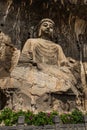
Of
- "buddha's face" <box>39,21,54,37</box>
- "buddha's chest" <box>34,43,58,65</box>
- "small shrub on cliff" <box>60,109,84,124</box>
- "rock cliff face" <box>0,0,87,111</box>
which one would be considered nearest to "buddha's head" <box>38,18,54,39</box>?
"buddha's face" <box>39,21,54,37</box>

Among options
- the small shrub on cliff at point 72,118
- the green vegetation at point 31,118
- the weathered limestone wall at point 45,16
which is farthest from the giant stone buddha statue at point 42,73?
the weathered limestone wall at point 45,16

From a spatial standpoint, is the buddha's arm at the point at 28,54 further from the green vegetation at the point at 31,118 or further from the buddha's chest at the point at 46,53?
the green vegetation at the point at 31,118

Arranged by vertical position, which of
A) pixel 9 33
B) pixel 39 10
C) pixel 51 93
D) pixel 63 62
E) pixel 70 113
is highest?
pixel 39 10

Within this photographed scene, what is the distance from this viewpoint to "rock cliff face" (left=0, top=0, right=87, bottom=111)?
7500 millimetres

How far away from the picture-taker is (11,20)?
10.1 metres

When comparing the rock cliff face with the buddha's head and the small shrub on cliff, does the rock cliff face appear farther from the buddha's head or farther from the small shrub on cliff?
the buddha's head

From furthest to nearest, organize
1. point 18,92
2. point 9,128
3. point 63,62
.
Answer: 1. point 63,62
2. point 18,92
3. point 9,128

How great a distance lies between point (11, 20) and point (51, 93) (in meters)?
3.97

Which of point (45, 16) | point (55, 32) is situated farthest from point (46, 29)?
point (45, 16)

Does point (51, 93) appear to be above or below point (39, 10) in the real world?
below

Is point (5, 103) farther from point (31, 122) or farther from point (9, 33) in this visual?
point (9, 33)

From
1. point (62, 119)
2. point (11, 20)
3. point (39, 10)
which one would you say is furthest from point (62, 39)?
point (62, 119)

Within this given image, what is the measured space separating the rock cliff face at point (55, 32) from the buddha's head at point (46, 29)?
831mm

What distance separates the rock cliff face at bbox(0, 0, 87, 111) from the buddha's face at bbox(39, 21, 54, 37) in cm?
86
